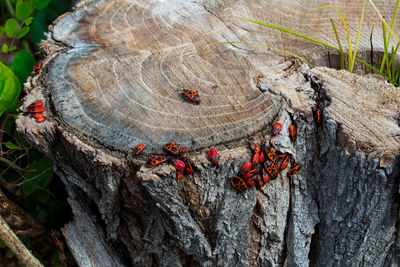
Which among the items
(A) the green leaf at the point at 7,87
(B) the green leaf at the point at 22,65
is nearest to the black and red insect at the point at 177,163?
(A) the green leaf at the point at 7,87

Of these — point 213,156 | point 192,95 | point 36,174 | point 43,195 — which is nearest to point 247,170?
point 213,156

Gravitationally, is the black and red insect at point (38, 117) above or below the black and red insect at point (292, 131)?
above

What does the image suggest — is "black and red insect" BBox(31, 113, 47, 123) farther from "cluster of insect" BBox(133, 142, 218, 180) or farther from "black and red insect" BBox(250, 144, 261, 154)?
"black and red insect" BBox(250, 144, 261, 154)

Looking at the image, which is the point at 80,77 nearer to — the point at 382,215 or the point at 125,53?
the point at 125,53

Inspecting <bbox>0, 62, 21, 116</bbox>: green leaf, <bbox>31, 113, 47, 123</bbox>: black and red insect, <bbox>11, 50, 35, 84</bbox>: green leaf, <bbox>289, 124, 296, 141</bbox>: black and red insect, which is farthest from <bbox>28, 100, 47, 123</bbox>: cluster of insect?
<bbox>289, 124, 296, 141</bbox>: black and red insect

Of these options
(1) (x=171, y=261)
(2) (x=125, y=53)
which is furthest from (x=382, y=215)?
(2) (x=125, y=53)

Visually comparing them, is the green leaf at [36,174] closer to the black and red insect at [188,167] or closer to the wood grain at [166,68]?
the wood grain at [166,68]

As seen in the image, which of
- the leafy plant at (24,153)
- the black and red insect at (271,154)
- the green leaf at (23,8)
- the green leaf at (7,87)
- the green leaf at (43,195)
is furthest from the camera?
the green leaf at (43,195)
